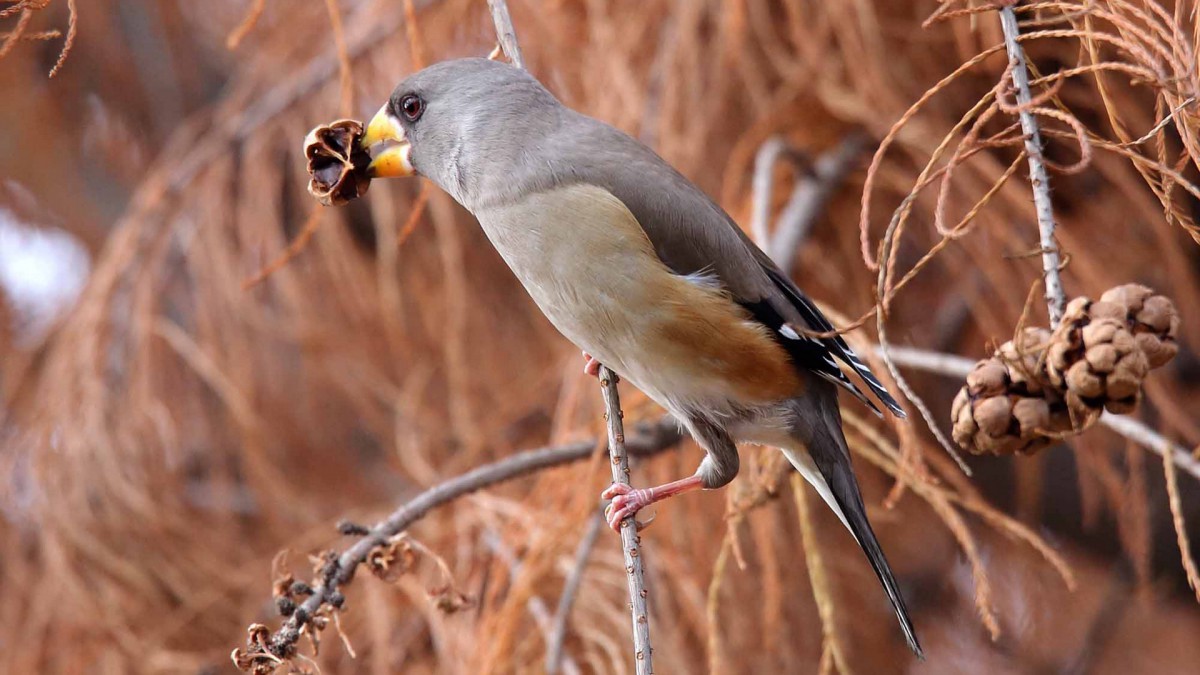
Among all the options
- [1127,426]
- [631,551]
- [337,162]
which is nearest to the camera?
[631,551]

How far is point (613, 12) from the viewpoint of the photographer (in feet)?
9.98

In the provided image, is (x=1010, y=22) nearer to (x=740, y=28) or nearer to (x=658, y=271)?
(x=658, y=271)

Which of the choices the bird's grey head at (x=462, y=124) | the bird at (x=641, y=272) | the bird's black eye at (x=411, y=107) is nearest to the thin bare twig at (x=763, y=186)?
the bird at (x=641, y=272)

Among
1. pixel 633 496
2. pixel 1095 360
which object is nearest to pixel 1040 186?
pixel 1095 360

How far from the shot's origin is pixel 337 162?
216cm

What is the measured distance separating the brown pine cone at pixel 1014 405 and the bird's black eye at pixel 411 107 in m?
1.21

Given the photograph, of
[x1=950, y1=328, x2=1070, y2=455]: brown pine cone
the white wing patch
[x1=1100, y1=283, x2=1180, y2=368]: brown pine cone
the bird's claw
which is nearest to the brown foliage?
the bird's claw

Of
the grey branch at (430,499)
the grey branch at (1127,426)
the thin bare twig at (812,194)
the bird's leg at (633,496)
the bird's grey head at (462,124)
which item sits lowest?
the grey branch at (1127,426)

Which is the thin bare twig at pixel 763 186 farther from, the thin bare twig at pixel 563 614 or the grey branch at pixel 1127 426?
the thin bare twig at pixel 563 614

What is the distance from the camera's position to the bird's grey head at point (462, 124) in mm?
2170

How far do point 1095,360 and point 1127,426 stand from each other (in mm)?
676

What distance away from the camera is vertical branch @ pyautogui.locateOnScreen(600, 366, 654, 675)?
1583mm

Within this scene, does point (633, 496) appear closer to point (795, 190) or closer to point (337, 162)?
point (337, 162)

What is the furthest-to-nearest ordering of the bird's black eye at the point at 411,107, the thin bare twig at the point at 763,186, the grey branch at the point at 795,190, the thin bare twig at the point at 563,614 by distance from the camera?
the grey branch at the point at 795,190, the thin bare twig at the point at 763,186, the bird's black eye at the point at 411,107, the thin bare twig at the point at 563,614
